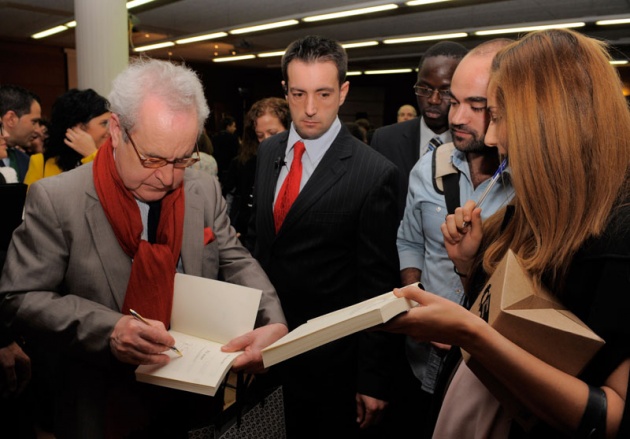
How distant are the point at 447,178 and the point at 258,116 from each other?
2275 mm

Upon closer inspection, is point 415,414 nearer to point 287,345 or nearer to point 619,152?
point 287,345

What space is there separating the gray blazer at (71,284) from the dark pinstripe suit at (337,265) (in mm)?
708

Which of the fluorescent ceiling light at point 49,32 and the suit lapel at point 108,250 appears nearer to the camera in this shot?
the suit lapel at point 108,250

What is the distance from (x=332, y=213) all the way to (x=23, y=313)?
3.52ft

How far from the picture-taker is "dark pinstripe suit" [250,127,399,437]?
1.80m

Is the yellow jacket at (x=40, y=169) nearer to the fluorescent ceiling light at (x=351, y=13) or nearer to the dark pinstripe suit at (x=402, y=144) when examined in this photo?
the dark pinstripe suit at (x=402, y=144)

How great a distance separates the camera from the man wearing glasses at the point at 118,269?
1241 mm

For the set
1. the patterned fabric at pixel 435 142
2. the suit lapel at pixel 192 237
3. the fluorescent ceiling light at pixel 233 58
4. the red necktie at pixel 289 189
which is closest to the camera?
the suit lapel at pixel 192 237

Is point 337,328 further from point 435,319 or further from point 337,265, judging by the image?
point 337,265

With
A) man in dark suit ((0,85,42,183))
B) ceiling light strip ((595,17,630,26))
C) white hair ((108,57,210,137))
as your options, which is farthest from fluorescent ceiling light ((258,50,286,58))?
white hair ((108,57,210,137))

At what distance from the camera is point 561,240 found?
3.43ft

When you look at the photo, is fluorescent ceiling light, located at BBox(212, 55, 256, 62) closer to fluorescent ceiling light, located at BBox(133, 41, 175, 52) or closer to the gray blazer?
fluorescent ceiling light, located at BBox(133, 41, 175, 52)

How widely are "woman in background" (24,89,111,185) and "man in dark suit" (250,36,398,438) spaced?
1335mm

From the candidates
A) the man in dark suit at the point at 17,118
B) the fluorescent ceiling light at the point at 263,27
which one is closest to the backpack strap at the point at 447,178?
the man in dark suit at the point at 17,118
